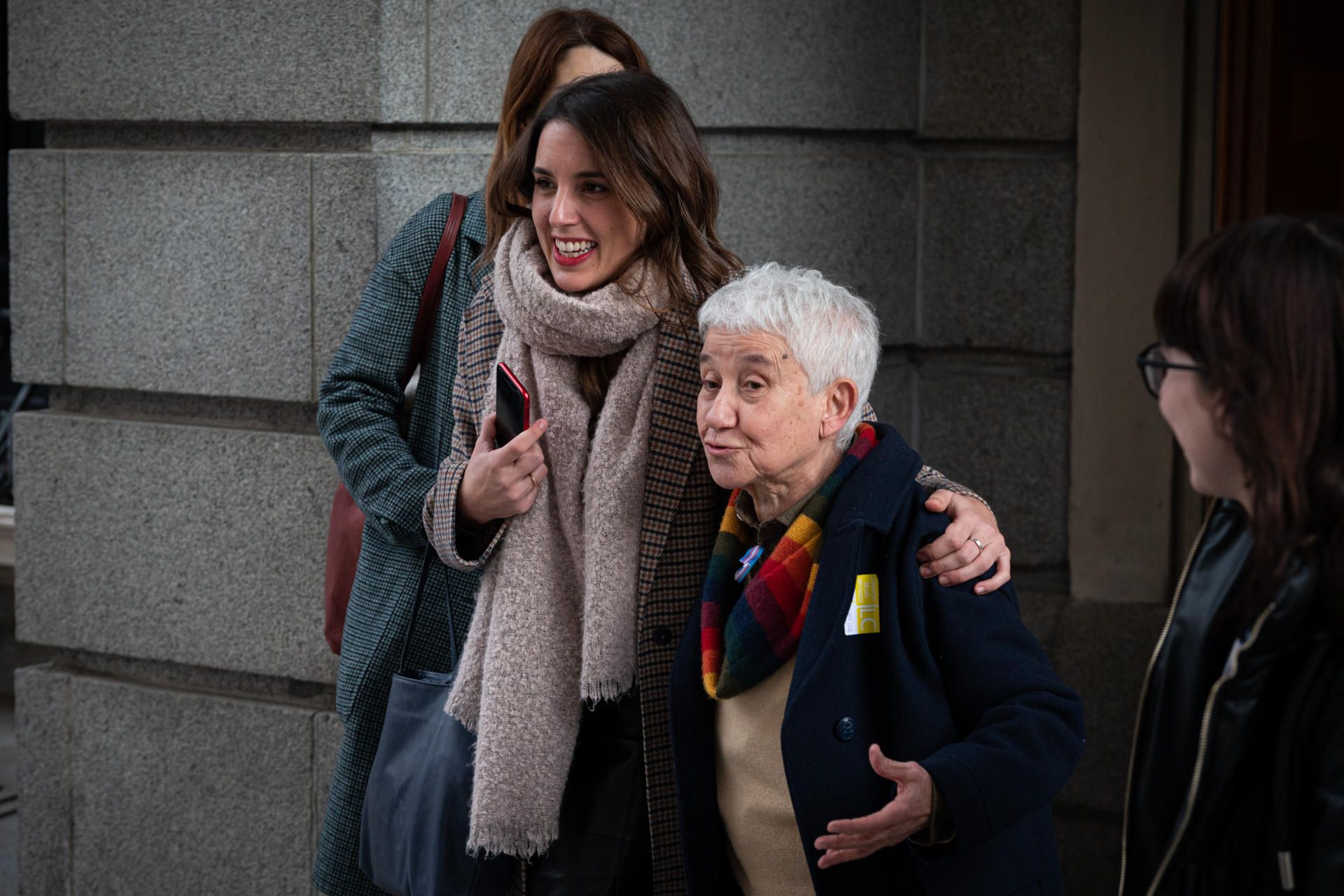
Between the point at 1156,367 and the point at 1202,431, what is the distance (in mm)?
94

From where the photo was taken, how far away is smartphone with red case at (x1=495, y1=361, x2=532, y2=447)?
236 centimetres

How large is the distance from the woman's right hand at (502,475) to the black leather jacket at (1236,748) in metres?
1.08

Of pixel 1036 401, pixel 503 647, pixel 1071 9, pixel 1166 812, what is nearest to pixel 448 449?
pixel 503 647

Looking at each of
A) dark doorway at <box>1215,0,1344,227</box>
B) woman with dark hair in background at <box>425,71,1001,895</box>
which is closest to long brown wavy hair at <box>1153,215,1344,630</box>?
woman with dark hair in background at <box>425,71,1001,895</box>

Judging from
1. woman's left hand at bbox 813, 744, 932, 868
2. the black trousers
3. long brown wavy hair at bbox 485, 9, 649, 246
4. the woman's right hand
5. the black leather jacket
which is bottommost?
the black trousers

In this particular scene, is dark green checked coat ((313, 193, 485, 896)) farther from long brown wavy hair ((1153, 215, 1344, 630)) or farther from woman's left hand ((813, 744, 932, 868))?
long brown wavy hair ((1153, 215, 1344, 630))

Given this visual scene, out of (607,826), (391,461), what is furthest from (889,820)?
(391,461)

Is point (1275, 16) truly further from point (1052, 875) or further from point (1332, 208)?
point (1052, 875)

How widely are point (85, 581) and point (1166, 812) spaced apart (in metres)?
3.51

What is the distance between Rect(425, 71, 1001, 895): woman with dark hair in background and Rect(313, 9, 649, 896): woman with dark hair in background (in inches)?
9.8

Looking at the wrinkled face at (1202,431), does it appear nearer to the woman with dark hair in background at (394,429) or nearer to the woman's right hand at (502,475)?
the woman's right hand at (502,475)

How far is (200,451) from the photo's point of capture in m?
4.07

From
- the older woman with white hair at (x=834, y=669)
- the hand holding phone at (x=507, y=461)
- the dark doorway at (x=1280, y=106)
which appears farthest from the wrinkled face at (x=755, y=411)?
the dark doorway at (x=1280, y=106)

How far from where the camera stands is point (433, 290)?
279 cm
